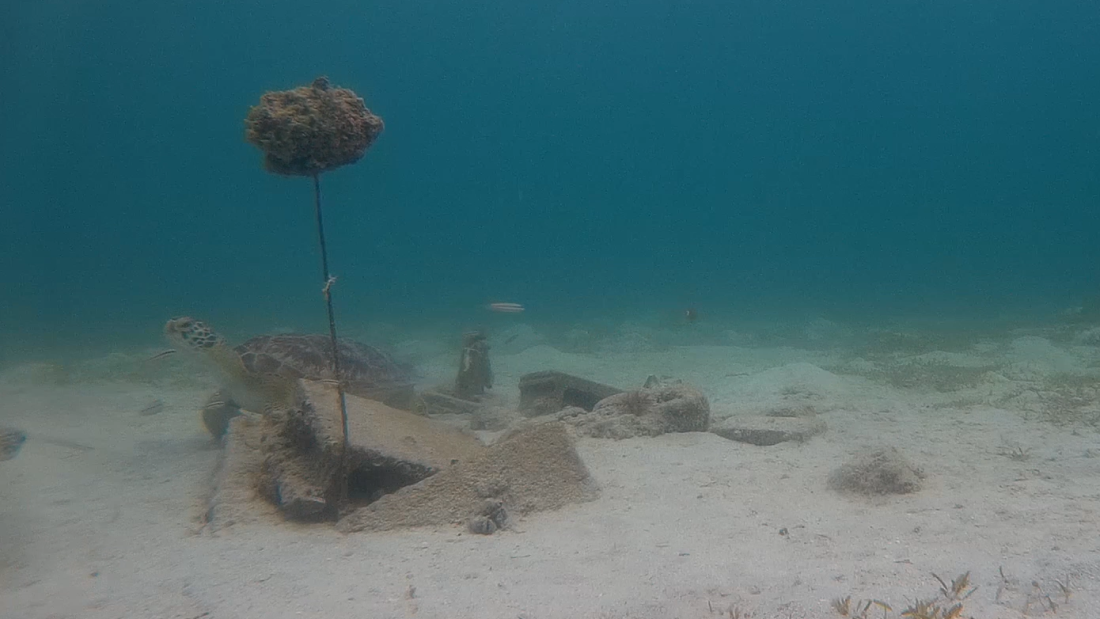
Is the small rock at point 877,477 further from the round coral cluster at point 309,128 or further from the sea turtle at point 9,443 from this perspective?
the sea turtle at point 9,443

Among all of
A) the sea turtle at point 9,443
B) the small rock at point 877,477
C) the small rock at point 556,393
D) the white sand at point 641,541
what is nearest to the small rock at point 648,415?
the white sand at point 641,541

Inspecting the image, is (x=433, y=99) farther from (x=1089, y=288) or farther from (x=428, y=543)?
(x=428, y=543)

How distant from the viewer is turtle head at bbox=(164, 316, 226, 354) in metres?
5.71

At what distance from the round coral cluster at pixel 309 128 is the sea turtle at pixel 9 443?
4.88 meters

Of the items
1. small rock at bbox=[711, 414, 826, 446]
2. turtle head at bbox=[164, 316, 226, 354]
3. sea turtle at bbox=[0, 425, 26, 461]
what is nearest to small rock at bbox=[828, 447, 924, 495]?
small rock at bbox=[711, 414, 826, 446]

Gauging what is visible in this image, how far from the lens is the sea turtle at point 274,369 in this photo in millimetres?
5836

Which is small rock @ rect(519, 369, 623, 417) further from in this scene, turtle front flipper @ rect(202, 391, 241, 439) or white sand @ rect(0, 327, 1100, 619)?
turtle front flipper @ rect(202, 391, 241, 439)

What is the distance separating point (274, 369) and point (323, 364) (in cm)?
55

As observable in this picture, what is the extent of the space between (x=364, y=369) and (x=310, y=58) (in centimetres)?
8978

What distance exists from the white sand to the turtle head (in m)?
1.14

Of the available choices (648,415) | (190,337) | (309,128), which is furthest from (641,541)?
(190,337)

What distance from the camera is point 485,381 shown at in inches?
372

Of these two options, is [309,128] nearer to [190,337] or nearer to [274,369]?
[190,337]

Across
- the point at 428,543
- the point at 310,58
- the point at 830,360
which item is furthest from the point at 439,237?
the point at 428,543
